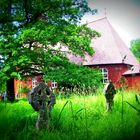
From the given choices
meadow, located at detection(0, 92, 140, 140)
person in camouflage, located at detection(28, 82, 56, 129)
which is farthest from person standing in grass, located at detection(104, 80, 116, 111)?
person in camouflage, located at detection(28, 82, 56, 129)

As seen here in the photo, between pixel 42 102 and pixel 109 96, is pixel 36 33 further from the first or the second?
pixel 42 102

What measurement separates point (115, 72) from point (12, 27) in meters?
17.7

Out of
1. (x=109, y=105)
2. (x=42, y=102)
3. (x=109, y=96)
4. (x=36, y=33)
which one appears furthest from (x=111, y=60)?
(x=42, y=102)

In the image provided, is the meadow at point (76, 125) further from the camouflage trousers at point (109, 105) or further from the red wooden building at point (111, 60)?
the red wooden building at point (111, 60)

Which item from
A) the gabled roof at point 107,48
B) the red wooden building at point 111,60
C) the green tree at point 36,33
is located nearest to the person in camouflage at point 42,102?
the green tree at point 36,33

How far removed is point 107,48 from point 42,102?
30.3 metres

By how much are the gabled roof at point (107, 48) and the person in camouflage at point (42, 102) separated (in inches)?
1065

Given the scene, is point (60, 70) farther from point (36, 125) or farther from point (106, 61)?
point (106, 61)

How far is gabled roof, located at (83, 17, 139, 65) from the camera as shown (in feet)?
118

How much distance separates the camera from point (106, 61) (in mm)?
36031

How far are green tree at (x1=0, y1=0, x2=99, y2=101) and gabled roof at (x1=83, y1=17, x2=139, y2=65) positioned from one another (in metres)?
13.3

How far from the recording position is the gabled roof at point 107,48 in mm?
36031

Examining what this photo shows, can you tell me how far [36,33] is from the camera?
1884 cm

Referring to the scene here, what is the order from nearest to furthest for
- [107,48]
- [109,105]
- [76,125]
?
1. [76,125]
2. [109,105]
3. [107,48]
